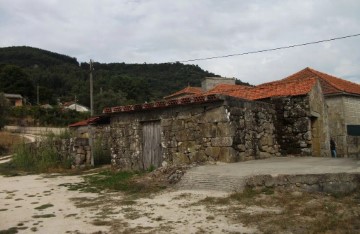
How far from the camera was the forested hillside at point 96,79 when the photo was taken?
179 feet

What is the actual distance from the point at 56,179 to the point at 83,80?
217 feet

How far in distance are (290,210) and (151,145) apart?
7.05 meters

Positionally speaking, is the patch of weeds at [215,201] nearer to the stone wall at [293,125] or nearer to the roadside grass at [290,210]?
the roadside grass at [290,210]

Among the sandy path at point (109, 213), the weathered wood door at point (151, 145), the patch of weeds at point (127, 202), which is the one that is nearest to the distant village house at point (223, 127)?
the weathered wood door at point (151, 145)

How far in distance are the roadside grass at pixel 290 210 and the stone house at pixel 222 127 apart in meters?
3.59

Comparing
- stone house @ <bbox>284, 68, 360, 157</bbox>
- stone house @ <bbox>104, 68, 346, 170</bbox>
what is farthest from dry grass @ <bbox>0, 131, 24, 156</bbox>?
stone house @ <bbox>284, 68, 360, 157</bbox>

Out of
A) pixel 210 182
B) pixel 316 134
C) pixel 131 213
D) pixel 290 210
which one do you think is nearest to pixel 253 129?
pixel 316 134

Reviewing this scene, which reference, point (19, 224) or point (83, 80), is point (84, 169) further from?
point (83, 80)

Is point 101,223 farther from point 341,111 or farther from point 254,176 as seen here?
point 341,111

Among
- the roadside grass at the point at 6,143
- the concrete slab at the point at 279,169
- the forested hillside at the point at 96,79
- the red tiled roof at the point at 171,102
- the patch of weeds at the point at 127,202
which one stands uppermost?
the forested hillside at the point at 96,79

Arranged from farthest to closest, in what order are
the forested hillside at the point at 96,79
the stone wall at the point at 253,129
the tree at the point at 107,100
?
the forested hillside at the point at 96,79 → the tree at the point at 107,100 → the stone wall at the point at 253,129

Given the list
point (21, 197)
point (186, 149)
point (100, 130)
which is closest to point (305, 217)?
point (186, 149)

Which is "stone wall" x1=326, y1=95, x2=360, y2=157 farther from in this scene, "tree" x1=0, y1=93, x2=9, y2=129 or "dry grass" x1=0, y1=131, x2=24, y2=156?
"tree" x1=0, y1=93, x2=9, y2=129

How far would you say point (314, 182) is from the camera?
741 cm
